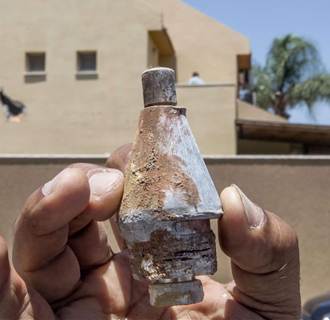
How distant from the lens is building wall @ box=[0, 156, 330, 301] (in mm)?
8555

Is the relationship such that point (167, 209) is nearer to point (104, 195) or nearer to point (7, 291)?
point (104, 195)

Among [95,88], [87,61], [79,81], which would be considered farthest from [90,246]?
[87,61]

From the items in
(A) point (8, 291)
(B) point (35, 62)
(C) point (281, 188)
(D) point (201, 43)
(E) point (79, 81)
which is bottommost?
(C) point (281, 188)

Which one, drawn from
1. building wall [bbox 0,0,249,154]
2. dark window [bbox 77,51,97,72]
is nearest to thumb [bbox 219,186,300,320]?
building wall [bbox 0,0,249,154]

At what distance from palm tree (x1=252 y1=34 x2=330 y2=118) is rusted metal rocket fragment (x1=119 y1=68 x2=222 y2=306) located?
28.6 metres

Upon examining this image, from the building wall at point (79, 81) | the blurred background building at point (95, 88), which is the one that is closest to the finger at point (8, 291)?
the blurred background building at point (95, 88)

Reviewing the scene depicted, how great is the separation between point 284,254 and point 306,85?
2864 cm

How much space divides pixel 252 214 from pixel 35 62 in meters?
17.9

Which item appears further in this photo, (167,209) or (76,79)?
(76,79)

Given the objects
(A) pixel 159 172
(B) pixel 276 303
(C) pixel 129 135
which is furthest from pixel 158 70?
(C) pixel 129 135

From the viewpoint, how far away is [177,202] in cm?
162

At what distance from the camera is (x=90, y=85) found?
18.4 meters

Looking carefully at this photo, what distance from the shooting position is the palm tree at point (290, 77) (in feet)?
97.0

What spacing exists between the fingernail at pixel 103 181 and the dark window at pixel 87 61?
17.0m
